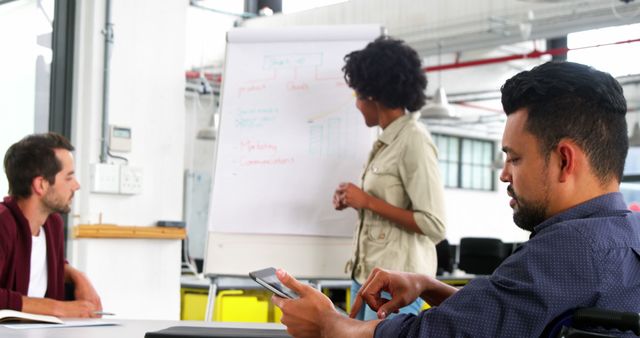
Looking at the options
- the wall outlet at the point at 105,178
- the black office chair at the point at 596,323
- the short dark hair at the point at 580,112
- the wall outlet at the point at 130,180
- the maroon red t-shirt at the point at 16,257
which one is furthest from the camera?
the wall outlet at the point at 130,180

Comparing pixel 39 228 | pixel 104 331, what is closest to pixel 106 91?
pixel 39 228

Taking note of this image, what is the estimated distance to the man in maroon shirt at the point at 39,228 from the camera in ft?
7.98

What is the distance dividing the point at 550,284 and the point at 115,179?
3390 mm

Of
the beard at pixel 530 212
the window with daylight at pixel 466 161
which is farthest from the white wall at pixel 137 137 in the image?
the window with daylight at pixel 466 161

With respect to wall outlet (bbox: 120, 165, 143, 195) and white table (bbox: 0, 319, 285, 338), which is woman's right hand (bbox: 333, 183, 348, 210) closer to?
white table (bbox: 0, 319, 285, 338)

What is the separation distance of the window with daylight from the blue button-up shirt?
17304mm

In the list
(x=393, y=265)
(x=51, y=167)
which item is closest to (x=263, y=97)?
(x=51, y=167)

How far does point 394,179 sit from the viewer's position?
2.82m

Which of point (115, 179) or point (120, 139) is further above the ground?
point (120, 139)

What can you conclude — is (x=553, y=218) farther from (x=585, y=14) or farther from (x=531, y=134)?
(x=585, y=14)

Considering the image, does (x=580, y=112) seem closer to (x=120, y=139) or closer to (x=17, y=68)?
(x=120, y=139)

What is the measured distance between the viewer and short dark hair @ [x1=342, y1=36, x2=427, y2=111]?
2922 millimetres

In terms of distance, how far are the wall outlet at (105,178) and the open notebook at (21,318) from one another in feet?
7.02

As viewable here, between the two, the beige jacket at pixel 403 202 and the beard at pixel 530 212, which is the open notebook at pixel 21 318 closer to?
the beige jacket at pixel 403 202
